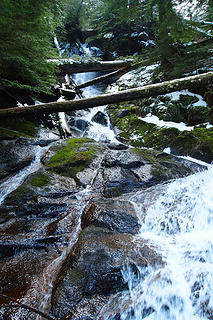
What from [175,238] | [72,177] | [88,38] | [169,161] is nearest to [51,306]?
[175,238]

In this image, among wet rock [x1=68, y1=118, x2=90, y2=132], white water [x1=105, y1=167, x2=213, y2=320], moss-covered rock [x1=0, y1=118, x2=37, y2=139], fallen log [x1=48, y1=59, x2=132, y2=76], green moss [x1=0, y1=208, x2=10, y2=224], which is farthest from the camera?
wet rock [x1=68, y1=118, x2=90, y2=132]

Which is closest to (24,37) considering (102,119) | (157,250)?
(157,250)

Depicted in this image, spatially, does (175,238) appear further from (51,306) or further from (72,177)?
(72,177)

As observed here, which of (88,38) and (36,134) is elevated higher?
(88,38)

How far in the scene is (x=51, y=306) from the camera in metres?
2.25

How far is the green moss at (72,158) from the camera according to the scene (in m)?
5.42

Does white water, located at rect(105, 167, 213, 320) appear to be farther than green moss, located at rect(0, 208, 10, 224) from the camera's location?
No

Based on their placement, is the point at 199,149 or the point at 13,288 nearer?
the point at 13,288

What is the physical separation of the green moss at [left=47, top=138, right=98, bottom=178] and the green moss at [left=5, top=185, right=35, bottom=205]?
101 cm

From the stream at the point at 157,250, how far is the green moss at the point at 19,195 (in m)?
0.27

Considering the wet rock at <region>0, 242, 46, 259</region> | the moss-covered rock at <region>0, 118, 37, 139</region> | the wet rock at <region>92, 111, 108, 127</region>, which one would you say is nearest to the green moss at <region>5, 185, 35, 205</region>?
the wet rock at <region>0, 242, 46, 259</region>

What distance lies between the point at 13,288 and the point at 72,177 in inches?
119

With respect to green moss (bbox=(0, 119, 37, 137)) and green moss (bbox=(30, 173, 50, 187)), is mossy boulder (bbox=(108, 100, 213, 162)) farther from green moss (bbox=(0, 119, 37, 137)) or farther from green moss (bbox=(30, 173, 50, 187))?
green moss (bbox=(30, 173, 50, 187))

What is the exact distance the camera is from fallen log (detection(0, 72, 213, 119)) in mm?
5094
